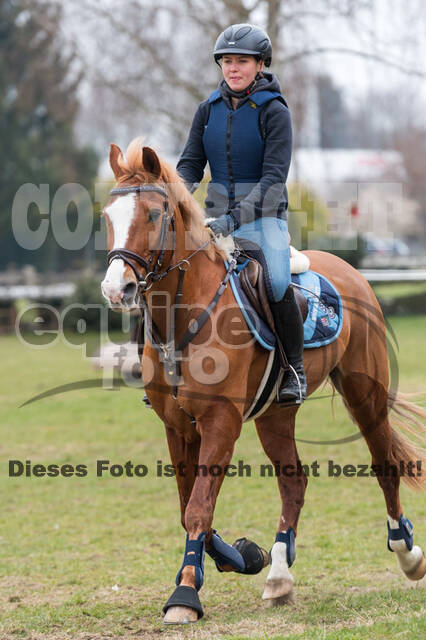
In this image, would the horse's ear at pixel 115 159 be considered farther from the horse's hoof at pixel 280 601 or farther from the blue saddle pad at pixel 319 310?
the horse's hoof at pixel 280 601

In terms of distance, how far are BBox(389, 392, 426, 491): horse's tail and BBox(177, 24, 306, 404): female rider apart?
1208 millimetres

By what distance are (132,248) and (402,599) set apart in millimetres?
2672

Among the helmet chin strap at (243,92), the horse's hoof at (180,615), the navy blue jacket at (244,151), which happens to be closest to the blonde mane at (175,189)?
the navy blue jacket at (244,151)

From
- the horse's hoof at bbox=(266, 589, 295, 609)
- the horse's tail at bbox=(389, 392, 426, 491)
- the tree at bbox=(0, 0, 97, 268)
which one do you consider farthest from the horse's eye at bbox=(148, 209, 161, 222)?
the tree at bbox=(0, 0, 97, 268)

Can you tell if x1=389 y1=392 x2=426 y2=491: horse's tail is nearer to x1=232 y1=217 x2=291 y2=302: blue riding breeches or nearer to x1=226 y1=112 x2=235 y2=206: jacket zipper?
x1=232 y1=217 x2=291 y2=302: blue riding breeches

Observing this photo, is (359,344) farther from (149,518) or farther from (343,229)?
(343,229)

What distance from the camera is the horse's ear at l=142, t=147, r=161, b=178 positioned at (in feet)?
13.2

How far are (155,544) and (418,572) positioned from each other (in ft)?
7.15

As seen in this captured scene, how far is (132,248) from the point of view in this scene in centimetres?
382

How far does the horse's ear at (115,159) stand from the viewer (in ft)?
13.5

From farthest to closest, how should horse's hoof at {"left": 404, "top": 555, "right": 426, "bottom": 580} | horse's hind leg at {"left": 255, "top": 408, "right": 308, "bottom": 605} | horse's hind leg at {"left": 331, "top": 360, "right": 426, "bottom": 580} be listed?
1. horse's hind leg at {"left": 331, "top": 360, "right": 426, "bottom": 580}
2. horse's hoof at {"left": 404, "top": 555, "right": 426, "bottom": 580}
3. horse's hind leg at {"left": 255, "top": 408, "right": 308, "bottom": 605}

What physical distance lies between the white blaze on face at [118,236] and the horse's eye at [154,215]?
0.36 feet

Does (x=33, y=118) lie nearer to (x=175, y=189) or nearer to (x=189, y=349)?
(x=175, y=189)

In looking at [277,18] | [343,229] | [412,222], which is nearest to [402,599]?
[277,18]
